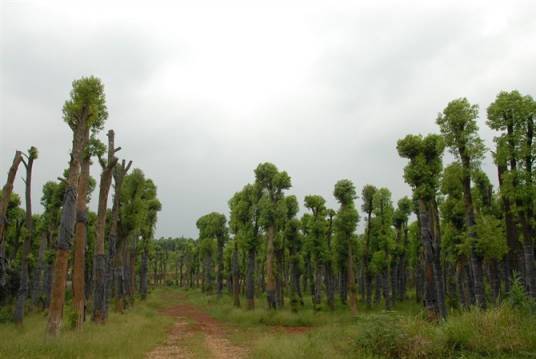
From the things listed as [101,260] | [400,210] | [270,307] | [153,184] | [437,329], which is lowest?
[270,307]

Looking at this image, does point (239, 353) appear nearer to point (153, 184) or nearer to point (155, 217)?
point (153, 184)

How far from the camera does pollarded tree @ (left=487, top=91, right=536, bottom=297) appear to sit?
A: 15.5 m

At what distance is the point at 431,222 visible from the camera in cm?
1925

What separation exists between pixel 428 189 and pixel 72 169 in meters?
14.5

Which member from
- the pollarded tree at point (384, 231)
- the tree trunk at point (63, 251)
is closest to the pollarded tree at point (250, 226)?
the pollarded tree at point (384, 231)

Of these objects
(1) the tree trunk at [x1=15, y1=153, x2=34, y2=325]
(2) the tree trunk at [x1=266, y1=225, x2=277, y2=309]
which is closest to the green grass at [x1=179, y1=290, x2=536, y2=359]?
(1) the tree trunk at [x1=15, y1=153, x2=34, y2=325]

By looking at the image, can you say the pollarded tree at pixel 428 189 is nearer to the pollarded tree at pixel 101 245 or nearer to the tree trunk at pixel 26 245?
the pollarded tree at pixel 101 245

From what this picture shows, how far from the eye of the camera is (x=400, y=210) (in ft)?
111

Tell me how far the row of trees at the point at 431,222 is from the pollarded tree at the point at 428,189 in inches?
1.8

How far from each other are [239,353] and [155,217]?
25431 mm

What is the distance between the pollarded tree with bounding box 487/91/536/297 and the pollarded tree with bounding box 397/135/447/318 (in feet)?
8.44

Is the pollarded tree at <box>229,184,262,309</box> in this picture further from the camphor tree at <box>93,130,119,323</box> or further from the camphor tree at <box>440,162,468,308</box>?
the camphor tree at <box>440,162,468,308</box>

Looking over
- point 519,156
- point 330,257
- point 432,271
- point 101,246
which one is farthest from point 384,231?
point 101,246

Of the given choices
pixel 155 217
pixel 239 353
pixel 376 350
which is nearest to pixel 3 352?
pixel 239 353
